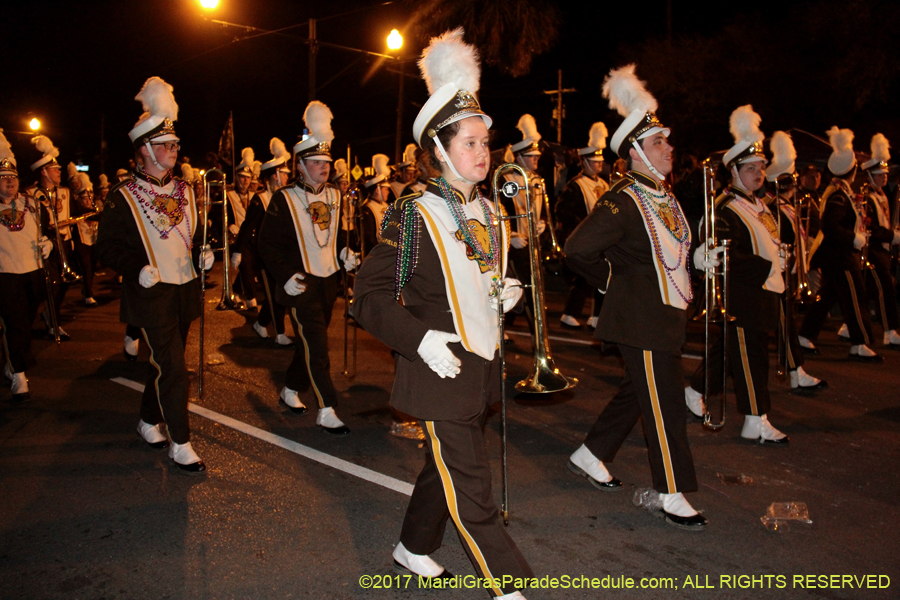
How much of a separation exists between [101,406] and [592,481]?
4.38 m

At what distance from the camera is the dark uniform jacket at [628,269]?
421 cm

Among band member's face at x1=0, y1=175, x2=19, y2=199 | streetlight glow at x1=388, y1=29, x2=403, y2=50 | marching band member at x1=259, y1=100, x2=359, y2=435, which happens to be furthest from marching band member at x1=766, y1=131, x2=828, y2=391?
streetlight glow at x1=388, y1=29, x2=403, y2=50

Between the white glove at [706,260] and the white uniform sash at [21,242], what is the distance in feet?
20.2

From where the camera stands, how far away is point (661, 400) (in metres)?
4.20

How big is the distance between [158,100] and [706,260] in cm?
380

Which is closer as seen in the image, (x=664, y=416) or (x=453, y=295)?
(x=453, y=295)

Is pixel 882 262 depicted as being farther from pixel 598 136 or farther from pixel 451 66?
pixel 451 66

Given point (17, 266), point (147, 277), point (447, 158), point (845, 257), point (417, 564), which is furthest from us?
point (845, 257)

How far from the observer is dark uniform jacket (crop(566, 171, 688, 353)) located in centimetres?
421

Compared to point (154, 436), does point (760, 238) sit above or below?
above

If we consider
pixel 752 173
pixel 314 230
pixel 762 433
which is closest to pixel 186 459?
pixel 314 230

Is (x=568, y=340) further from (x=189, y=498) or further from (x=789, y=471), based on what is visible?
(x=189, y=498)

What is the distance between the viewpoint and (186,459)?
16.7 ft

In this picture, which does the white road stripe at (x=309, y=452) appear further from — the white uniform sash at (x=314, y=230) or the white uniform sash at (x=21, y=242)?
the white uniform sash at (x=21, y=242)
